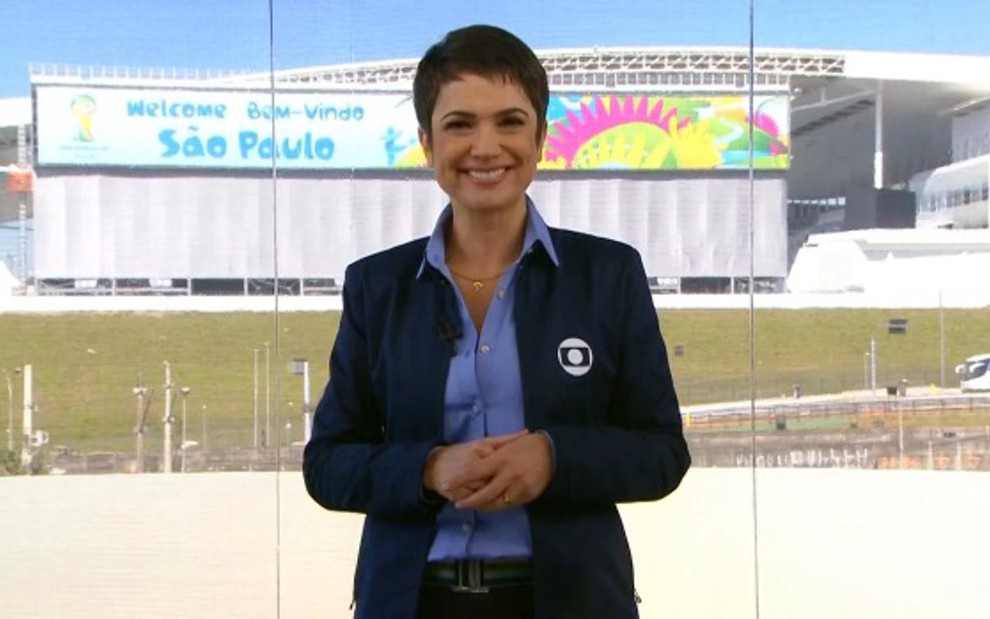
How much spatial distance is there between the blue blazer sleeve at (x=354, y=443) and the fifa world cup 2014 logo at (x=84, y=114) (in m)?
2.04

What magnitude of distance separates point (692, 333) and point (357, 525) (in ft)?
3.13

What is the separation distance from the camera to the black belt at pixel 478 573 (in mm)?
860

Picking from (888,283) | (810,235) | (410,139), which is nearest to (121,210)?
(410,139)

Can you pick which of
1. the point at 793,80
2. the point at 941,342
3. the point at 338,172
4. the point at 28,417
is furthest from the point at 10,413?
the point at 941,342

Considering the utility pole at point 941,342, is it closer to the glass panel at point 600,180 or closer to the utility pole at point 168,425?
the glass panel at point 600,180

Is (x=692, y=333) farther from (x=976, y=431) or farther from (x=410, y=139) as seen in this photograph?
(x=976, y=431)

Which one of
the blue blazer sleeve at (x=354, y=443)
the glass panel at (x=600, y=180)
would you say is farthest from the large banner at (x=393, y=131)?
the blue blazer sleeve at (x=354, y=443)

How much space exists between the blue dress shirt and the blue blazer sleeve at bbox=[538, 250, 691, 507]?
0.04m

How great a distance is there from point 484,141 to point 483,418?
0.19m

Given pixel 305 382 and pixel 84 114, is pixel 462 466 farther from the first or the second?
pixel 84 114

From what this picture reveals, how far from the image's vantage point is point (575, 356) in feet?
2.82

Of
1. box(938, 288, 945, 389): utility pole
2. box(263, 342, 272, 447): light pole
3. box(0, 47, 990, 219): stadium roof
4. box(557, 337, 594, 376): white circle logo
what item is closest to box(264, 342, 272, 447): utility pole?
box(263, 342, 272, 447): light pole

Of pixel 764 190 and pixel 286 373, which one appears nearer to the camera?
pixel 764 190

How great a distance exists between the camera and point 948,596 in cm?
294
